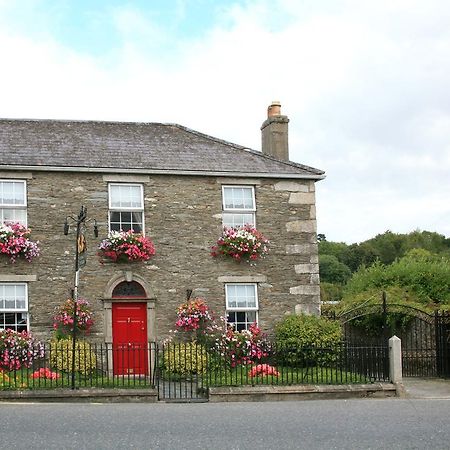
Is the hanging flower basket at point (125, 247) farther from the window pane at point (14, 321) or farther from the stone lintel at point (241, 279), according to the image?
the window pane at point (14, 321)

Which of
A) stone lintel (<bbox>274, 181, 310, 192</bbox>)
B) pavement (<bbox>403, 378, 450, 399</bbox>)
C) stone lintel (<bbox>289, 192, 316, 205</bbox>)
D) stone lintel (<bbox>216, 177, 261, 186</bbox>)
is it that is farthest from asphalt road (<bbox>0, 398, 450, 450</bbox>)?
stone lintel (<bbox>274, 181, 310, 192</bbox>)

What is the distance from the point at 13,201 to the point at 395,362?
36.4 feet

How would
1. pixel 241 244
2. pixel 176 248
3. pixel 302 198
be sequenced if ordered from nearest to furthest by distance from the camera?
pixel 241 244 < pixel 176 248 < pixel 302 198

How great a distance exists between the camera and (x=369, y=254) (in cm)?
7906

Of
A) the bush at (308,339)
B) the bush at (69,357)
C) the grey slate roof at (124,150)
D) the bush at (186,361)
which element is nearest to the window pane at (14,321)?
the bush at (69,357)

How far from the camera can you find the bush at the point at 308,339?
74.2 feet

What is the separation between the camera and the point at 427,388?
70.2 ft

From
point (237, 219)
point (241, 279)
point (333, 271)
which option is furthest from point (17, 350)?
point (333, 271)

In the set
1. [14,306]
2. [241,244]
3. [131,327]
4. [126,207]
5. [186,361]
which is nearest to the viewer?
[186,361]

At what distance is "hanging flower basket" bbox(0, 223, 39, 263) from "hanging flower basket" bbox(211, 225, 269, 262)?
5145 mm

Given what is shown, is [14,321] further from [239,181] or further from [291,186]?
[291,186]

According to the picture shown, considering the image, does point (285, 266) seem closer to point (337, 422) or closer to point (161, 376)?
point (161, 376)

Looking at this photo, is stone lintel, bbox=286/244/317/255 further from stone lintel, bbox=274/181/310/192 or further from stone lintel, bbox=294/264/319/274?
stone lintel, bbox=274/181/310/192

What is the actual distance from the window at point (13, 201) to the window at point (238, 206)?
5732 millimetres
